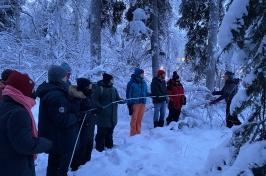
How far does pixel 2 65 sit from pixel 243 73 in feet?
38.1

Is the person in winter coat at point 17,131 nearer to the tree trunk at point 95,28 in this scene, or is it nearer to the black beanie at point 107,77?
the black beanie at point 107,77

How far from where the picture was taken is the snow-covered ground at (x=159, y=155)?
22.3 ft

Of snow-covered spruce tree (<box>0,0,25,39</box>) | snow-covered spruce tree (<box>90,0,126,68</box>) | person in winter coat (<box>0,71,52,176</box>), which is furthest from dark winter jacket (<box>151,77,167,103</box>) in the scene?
person in winter coat (<box>0,71,52,176</box>)

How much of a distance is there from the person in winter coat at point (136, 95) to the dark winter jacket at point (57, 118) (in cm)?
459

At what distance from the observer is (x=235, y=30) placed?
3713 millimetres

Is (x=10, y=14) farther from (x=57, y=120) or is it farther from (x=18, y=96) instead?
(x=18, y=96)

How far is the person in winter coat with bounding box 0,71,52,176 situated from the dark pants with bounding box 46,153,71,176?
1768 mm

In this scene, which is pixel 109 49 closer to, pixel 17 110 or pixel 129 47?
pixel 129 47

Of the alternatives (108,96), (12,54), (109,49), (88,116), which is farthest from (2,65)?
(88,116)

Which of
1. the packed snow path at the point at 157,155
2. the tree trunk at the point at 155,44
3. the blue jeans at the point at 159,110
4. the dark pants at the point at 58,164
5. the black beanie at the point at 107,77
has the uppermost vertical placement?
the tree trunk at the point at 155,44

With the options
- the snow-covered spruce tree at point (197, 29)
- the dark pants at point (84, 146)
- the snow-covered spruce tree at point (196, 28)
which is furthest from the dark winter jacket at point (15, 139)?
the snow-covered spruce tree at point (196, 28)

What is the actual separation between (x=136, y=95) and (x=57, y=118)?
494cm

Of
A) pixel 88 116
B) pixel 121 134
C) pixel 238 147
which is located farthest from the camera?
pixel 121 134

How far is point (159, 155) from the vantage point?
7.73m
